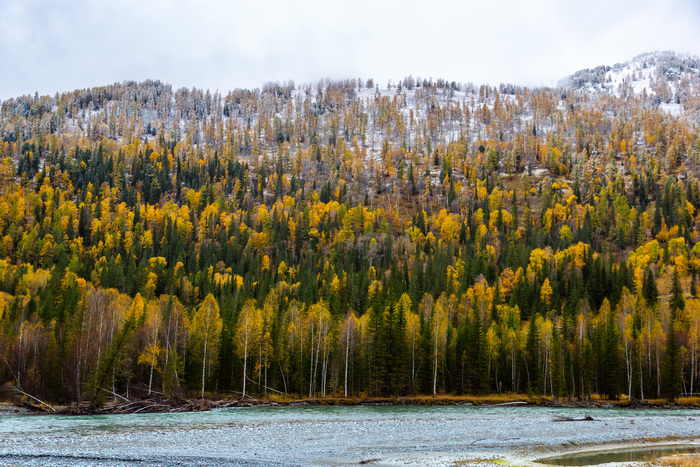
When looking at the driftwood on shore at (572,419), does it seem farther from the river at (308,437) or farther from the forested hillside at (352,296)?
the forested hillside at (352,296)

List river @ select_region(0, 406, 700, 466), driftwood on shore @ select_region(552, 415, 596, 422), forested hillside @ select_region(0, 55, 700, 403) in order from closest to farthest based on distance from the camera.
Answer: river @ select_region(0, 406, 700, 466) → driftwood on shore @ select_region(552, 415, 596, 422) → forested hillside @ select_region(0, 55, 700, 403)

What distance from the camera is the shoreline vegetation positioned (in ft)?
177

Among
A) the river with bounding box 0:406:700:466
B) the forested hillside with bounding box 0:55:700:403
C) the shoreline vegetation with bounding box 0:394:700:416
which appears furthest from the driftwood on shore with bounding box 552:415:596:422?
the forested hillside with bounding box 0:55:700:403

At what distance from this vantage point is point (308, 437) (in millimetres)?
35094

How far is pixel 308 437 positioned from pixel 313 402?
34.8 metres

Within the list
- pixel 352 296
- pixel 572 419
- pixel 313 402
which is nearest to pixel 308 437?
pixel 572 419

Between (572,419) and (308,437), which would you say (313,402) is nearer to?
(572,419)

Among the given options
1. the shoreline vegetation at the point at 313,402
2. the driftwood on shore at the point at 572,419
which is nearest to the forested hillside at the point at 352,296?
the shoreline vegetation at the point at 313,402

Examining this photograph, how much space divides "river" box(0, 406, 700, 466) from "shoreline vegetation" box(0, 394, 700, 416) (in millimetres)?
4954

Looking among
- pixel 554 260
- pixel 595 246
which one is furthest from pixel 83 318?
pixel 595 246

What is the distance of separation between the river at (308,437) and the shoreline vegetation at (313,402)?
4.95 meters

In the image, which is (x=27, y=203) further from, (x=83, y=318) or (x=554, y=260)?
(x=554, y=260)

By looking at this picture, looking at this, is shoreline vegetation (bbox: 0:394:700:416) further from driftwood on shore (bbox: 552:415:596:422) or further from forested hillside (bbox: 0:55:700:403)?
driftwood on shore (bbox: 552:415:596:422)

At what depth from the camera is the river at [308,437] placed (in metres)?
26.4
